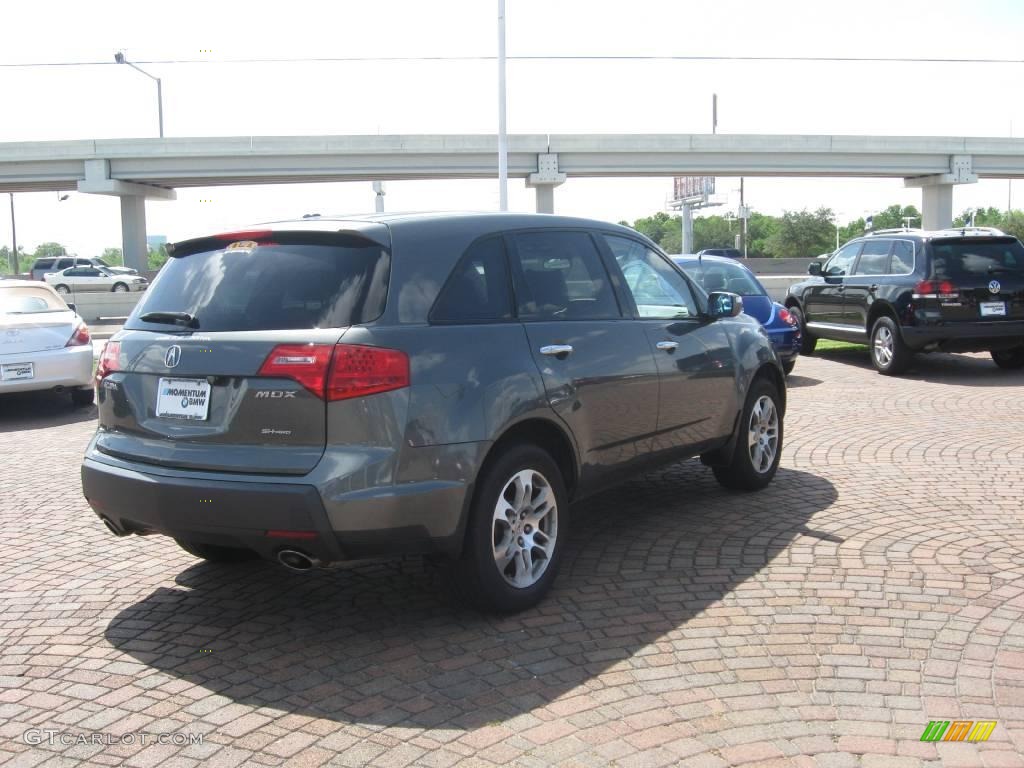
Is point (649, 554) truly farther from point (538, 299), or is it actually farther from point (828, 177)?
point (828, 177)

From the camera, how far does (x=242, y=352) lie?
429cm

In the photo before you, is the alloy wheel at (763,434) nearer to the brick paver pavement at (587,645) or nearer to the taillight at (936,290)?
the brick paver pavement at (587,645)

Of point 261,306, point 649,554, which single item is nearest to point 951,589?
point 649,554

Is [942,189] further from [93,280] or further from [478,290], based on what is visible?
[478,290]

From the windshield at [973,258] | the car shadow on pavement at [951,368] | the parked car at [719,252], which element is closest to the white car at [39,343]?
the parked car at [719,252]

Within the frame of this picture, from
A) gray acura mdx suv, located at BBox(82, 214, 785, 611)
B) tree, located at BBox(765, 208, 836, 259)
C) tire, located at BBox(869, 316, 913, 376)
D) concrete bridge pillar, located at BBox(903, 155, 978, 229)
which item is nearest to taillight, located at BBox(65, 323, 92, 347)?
gray acura mdx suv, located at BBox(82, 214, 785, 611)

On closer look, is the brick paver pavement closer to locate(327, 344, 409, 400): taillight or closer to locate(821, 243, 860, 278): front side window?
locate(327, 344, 409, 400): taillight

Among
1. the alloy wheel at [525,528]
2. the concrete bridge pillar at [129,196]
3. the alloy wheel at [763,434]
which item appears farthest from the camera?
the concrete bridge pillar at [129,196]

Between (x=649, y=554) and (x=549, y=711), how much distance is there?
202 centimetres

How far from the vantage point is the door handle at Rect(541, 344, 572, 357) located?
496cm

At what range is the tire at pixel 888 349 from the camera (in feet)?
44.0

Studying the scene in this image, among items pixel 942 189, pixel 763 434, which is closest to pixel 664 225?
pixel 942 189

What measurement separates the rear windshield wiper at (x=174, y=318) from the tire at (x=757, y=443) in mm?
3619

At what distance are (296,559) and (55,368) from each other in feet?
26.8
